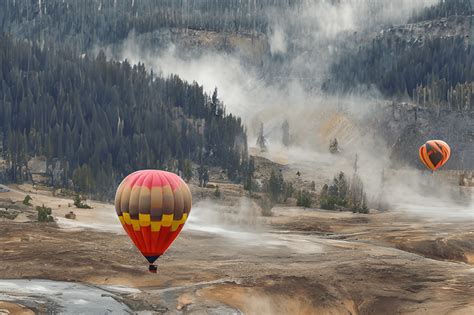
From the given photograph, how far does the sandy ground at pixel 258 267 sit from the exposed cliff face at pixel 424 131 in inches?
3377

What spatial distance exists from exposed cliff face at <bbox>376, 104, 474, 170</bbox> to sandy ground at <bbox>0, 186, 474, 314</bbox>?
8577 centimetres

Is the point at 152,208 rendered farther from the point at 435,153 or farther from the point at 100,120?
the point at 100,120

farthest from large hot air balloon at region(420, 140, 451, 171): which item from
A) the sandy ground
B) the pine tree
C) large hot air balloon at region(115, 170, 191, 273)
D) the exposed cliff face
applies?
the pine tree

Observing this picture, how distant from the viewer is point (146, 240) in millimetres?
38031

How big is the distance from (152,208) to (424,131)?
457ft

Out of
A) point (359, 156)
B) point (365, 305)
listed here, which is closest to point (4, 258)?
point (365, 305)

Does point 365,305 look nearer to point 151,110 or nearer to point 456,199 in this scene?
point 456,199

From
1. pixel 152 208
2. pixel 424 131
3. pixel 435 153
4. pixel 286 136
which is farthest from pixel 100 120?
pixel 152 208

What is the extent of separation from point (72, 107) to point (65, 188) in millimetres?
37533

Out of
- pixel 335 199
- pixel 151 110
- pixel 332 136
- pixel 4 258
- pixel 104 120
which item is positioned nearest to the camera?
pixel 4 258

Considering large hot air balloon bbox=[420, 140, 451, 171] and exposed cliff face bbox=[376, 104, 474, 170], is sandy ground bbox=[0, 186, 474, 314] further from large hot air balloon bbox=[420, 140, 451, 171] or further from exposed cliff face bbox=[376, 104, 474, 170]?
exposed cliff face bbox=[376, 104, 474, 170]

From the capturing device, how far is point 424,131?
6511 inches

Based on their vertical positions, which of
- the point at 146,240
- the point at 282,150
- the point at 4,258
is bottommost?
the point at 282,150

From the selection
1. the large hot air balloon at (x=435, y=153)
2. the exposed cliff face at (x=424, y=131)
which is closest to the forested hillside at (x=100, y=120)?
the exposed cliff face at (x=424, y=131)
